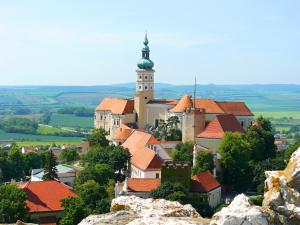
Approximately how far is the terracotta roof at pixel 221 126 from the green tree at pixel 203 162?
7.43 meters

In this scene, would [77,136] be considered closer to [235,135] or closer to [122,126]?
[122,126]

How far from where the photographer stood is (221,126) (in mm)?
66500

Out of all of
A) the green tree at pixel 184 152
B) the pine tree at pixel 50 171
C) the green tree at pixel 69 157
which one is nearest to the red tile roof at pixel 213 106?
the green tree at pixel 184 152

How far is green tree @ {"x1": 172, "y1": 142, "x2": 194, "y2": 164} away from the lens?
200 feet

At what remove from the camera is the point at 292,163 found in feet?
31.2

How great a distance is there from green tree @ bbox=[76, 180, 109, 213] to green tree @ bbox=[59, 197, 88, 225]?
6.41ft

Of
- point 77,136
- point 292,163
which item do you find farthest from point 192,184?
point 77,136

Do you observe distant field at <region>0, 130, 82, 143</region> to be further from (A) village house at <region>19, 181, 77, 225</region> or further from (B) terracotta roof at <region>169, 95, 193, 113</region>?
(A) village house at <region>19, 181, 77, 225</region>

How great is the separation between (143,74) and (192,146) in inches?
862

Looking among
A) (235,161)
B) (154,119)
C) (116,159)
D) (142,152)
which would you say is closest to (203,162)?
(235,161)

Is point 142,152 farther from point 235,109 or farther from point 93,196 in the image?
point 235,109

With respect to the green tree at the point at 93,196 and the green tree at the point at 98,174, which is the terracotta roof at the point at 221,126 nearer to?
the green tree at the point at 98,174

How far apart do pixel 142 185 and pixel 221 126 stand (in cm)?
2038

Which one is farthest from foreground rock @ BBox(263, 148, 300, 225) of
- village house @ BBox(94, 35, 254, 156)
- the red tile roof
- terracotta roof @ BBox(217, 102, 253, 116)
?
terracotta roof @ BBox(217, 102, 253, 116)
